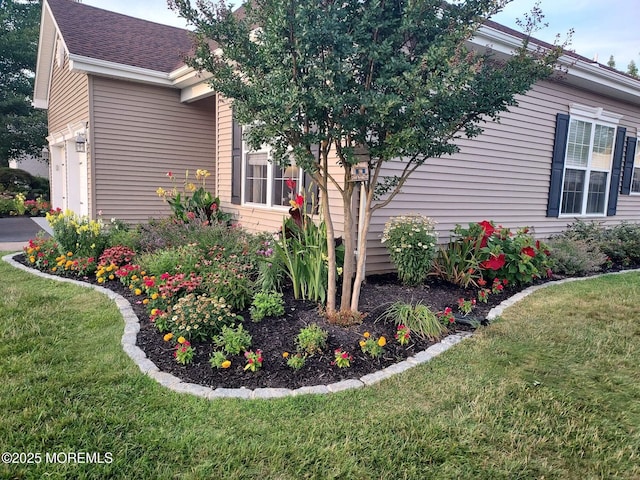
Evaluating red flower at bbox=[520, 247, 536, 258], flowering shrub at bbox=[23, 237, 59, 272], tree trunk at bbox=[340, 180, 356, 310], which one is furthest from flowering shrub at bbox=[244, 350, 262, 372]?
flowering shrub at bbox=[23, 237, 59, 272]

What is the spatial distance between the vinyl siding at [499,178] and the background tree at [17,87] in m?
18.8

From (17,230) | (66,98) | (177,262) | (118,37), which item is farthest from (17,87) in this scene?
(177,262)

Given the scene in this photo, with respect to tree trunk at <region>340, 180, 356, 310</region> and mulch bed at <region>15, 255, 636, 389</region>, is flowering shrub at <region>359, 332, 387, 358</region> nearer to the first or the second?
mulch bed at <region>15, 255, 636, 389</region>

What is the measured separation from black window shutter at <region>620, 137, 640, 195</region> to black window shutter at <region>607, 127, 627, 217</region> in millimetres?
352

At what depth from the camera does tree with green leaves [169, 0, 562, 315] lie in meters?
2.82

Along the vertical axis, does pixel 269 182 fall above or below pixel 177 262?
above

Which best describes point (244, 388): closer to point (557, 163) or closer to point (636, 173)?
point (557, 163)

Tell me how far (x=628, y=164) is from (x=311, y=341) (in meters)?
8.88

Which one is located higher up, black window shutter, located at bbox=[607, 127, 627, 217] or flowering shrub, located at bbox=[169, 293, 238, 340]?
black window shutter, located at bbox=[607, 127, 627, 217]

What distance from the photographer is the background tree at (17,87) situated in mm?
17781

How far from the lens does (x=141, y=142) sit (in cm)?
852

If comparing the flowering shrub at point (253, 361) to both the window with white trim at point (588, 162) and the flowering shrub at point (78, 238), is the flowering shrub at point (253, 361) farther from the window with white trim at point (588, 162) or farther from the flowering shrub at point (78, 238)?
the window with white trim at point (588, 162)

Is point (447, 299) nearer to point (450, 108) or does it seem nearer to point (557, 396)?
point (557, 396)

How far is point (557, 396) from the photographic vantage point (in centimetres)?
257
